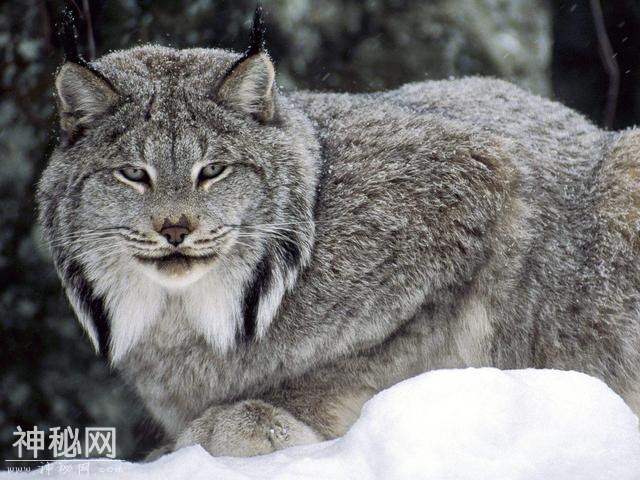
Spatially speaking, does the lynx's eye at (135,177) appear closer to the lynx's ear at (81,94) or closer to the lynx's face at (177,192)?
the lynx's face at (177,192)

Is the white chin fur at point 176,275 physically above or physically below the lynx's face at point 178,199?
below

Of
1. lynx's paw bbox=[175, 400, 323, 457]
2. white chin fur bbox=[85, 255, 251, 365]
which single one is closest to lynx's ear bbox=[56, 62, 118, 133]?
white chin fur bbox=[85, 255, 251, 365]

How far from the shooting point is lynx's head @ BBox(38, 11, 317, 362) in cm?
303

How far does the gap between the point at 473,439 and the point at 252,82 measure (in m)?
1.55

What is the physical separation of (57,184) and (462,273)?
4.96ft

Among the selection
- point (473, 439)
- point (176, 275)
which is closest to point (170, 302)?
point (176, 275)

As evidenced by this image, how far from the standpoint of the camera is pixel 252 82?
10.6ft

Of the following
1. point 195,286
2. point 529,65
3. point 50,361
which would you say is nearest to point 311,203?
point 195,286

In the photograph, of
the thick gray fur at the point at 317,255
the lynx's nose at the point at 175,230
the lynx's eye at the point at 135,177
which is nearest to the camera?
the lynx's nose at the point at 175,230

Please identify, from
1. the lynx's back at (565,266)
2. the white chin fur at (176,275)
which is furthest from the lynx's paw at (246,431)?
the lynx's back at (565,266)

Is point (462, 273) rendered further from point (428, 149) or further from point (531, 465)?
point (531, 465)

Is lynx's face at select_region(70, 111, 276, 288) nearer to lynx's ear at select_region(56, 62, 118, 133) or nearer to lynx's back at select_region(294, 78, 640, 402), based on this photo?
lynx's ear at select_region(56, 62, 118, 133)

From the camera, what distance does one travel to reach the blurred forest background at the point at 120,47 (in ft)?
16.9

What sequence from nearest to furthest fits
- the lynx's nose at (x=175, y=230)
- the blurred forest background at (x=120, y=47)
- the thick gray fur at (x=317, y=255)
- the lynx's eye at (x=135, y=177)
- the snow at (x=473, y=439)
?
the snow at (x=473, y=439)
the lynx's nose at (x=175, y=230)
the lynx's eye at (x=135, y=177)
the thick gray fur at (x=317, y=255)
the blurred forest background at (x=120, y=47)
